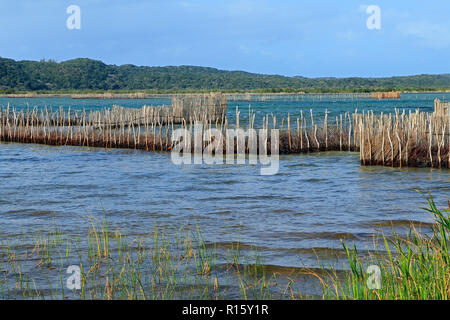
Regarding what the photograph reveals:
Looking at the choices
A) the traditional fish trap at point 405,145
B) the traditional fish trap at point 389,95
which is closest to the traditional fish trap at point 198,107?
the traditional fish trap at point 405,145

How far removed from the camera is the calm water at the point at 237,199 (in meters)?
7.44

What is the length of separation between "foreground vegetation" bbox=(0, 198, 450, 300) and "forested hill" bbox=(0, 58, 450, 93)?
369ft

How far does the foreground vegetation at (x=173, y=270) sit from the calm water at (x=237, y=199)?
0.48 metres

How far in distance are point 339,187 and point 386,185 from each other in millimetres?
925

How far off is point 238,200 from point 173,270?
444 cm

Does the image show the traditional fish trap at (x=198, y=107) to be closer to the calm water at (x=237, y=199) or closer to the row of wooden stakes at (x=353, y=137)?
the row of wooden stakes at (x=353, y=137)

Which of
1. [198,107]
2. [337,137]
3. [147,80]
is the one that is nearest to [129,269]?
[337,137]

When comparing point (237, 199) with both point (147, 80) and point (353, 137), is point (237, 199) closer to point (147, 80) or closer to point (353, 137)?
point (353, 137)

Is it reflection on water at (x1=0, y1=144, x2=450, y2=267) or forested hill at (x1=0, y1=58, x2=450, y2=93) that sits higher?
forested hill at (x1=0, y1=58, x2=450, y2=93)

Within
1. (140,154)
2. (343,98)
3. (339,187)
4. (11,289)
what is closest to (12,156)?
(140,154)

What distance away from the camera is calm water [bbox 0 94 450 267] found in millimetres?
7441

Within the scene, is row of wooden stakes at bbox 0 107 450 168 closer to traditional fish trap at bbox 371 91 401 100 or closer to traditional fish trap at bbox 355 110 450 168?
traditional fish trap at bbox 355 110 450 168

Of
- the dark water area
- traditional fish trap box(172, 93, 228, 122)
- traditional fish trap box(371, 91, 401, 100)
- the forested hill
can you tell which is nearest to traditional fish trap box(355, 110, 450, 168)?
the dark water area
